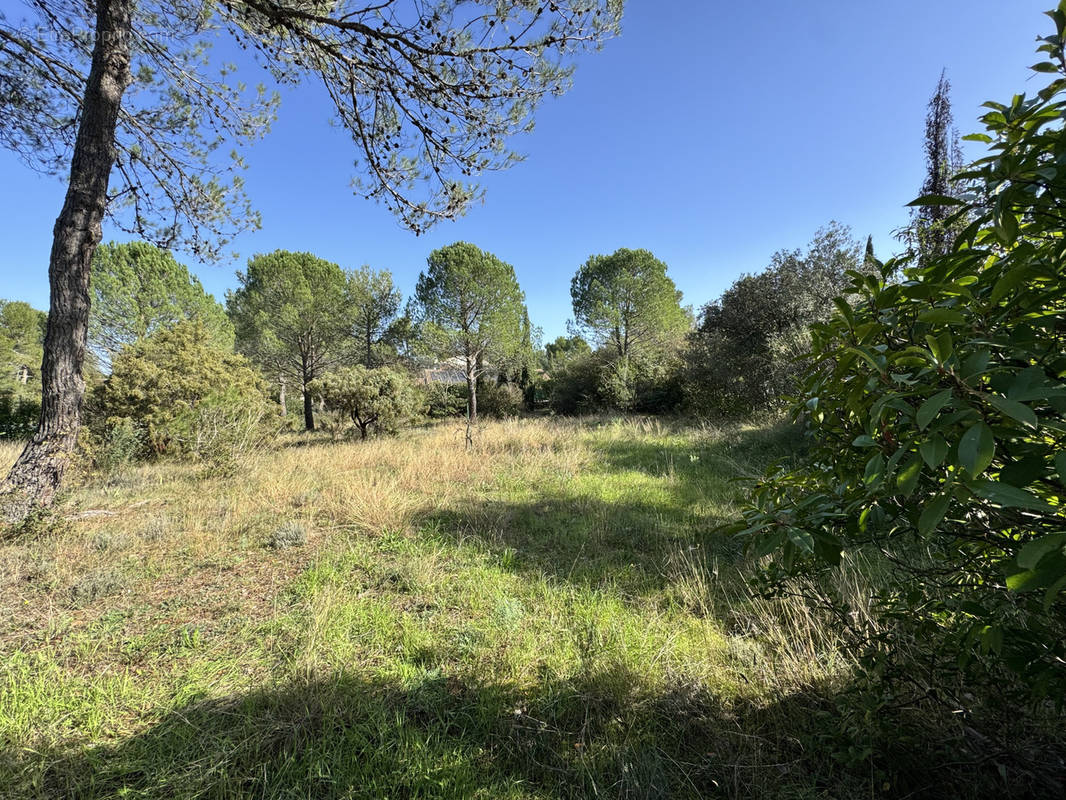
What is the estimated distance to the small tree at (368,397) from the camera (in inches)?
425

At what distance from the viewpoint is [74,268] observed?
403 cm

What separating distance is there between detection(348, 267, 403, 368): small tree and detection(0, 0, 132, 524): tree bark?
16.0 meters

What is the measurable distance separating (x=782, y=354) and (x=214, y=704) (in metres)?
11.2

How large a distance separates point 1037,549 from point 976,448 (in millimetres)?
164

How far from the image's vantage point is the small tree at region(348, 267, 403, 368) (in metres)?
20.2

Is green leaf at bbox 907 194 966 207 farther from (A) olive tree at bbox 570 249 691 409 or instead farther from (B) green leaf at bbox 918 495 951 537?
(A) olive tree at bbox 570 249 691 409

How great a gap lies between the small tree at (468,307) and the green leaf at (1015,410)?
17.1m

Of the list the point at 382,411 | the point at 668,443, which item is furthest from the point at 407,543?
the point at 382,411

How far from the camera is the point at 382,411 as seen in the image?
36.4 ft

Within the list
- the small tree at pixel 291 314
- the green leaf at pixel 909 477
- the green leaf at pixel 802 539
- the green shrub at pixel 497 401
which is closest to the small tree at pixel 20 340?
the small tree at pixel 291 314

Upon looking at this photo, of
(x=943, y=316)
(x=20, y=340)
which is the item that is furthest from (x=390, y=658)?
(x=20, y=340)

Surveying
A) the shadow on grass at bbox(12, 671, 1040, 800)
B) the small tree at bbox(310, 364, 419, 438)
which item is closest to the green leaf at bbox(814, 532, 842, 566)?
the shadow on grass at bbox(12, 671, 1040, 800)

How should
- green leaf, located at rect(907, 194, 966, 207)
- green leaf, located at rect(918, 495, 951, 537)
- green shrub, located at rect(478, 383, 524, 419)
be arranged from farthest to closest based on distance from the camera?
green shrub, located at rect(478, 383, 524, 419) → green leaf, located at rect(907, 194, 966, 207) → green leaf, located at rect(918, 495, 951, 537)

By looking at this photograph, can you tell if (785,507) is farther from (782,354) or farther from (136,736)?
(782,354)
